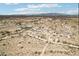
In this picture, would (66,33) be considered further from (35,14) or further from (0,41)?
(0,41)

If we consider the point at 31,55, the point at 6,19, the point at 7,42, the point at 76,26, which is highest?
the point at 6,19

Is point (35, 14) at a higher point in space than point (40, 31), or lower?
higher

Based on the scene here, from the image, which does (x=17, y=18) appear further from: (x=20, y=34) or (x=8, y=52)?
(x=8, y=52)

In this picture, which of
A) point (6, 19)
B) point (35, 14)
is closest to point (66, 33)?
point (35, 14)

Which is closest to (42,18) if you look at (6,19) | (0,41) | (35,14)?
(35,14)

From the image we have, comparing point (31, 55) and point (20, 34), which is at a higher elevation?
point (20, 34)

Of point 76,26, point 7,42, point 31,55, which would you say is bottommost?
point 31,55
